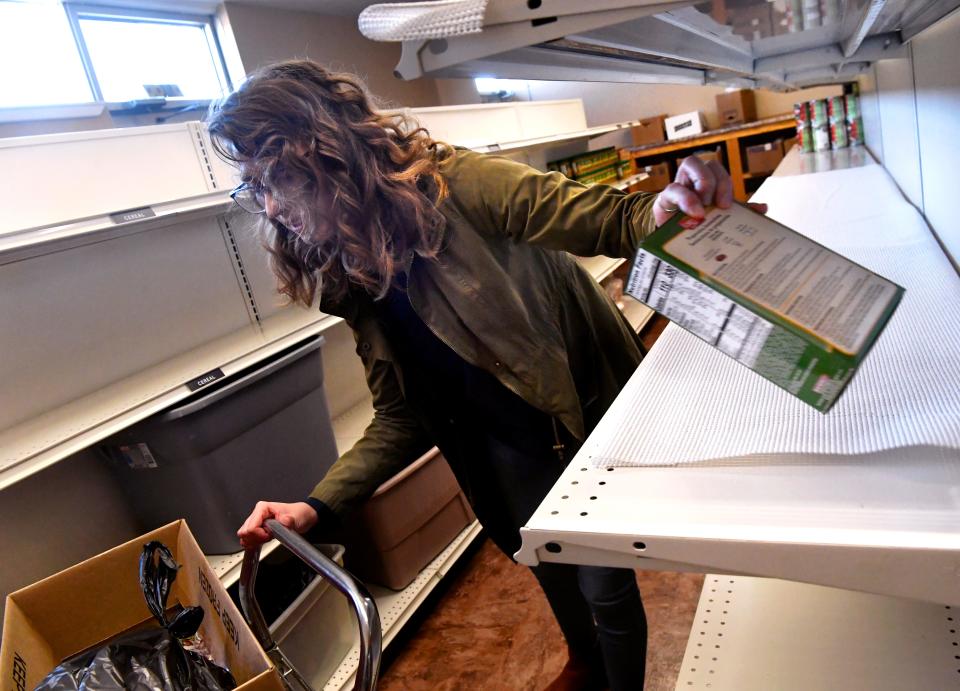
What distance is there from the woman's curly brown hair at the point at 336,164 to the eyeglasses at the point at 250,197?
0.07 feet

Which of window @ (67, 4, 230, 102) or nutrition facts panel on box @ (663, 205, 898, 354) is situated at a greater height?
window @ (67, 4, 230, 102)

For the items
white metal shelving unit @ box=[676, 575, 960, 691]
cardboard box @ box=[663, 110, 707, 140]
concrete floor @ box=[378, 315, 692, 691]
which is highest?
cardboard box @ box=[663, 110, 707, 140]

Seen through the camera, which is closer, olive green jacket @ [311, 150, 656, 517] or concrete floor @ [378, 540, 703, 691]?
olive green jacket @ [311, 150, 656, 517]

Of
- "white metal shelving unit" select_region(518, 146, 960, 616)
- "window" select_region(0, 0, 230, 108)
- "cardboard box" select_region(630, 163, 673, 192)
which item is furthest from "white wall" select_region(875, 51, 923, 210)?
"cardboard box" select_region(630, 163, 673, 192)

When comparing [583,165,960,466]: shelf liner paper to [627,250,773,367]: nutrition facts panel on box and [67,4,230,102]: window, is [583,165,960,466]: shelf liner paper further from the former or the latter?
[67,4,230,102]: window

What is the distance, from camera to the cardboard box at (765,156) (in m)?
5.40

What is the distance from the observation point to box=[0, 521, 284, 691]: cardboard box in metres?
0.96

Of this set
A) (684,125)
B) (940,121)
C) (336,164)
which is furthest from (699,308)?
(684,125)

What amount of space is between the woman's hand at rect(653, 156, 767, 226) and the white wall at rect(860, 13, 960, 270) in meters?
0.67

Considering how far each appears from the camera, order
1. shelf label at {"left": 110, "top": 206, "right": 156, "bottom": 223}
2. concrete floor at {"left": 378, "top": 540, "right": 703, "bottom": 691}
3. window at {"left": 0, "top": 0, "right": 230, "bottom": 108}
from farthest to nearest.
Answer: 1. window at {"left": 0, "top": 0, "right": 230, "bottom": 108}
2. concrete floor at {"left": 378, "top": 540, "right": 703, "bottom": 691}
3. shelf label at {"left": 110, "top": 206, "right": 156, "bottom": 223}

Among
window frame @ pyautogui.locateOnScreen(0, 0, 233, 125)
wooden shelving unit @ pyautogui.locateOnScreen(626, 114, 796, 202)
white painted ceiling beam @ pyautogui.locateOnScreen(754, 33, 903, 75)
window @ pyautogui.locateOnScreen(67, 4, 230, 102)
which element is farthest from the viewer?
Result: wooden shelving unit @ pyautogui.locateOnScreen(626, 114, 796, 202)

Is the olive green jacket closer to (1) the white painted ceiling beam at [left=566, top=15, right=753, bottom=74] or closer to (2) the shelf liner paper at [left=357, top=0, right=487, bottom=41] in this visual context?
(1) the white painted ceiling beam at [left=566, top=15, right=753, bottom=74]

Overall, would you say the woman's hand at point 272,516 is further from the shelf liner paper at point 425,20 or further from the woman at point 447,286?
the shelf liner paper at point 425,20

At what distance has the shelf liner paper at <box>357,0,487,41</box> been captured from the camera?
535 mm
